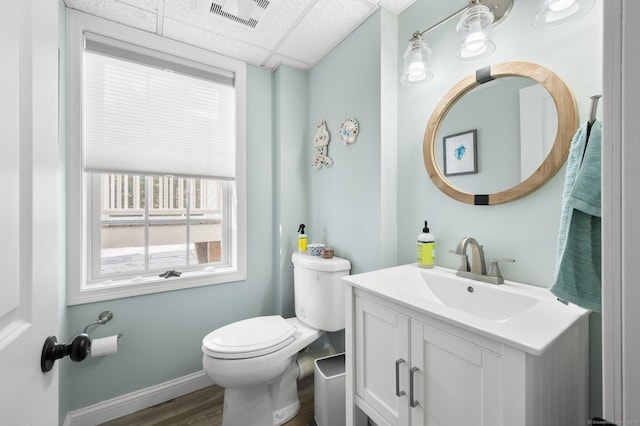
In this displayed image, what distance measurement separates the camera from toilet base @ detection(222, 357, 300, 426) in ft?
4.50

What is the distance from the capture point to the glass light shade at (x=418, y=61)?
1.19 meters

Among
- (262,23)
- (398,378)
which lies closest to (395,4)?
(262,23)

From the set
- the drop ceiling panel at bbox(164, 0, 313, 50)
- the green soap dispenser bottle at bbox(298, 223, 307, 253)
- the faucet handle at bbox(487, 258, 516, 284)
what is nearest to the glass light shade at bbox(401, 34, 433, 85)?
the drop ceiling panel at bbox(164, 0, 313, 50)

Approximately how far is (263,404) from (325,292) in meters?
0.67

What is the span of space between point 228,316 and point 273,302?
1.15ft

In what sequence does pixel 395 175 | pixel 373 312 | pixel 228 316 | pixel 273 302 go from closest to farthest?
pixel 373 312, pixel 395 175, pixel 228 316, pixel 273 302

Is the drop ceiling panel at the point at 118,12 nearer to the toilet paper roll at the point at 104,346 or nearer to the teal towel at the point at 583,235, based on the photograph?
the toilet paper roll at the point at 104,346

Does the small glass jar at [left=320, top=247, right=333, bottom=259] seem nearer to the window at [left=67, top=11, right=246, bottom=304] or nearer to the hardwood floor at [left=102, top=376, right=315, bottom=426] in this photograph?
the window at [left=67, top=11, right=246, bottom=304]

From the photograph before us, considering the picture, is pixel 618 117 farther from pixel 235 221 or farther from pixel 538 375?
pixel 235 221

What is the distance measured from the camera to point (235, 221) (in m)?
1.95

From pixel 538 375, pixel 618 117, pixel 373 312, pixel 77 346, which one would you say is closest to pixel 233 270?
pixel 373 312

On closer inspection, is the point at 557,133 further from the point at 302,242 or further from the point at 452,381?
the point at 302,242

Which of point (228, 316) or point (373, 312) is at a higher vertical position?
point (373, 312)

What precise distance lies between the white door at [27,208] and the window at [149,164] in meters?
1.12
